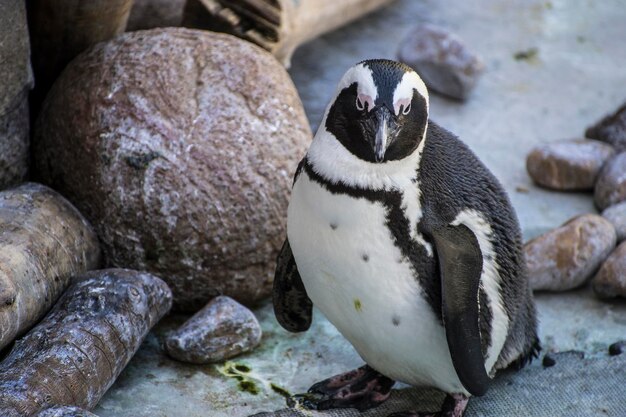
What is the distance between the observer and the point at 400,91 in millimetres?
2334

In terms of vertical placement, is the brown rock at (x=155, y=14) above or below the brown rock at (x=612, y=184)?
above

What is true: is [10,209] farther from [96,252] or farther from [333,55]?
[333,55]

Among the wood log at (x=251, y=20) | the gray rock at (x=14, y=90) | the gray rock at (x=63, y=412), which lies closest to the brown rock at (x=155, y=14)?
the wood log at (x=251, y=20)

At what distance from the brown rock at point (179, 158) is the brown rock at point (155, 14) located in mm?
988

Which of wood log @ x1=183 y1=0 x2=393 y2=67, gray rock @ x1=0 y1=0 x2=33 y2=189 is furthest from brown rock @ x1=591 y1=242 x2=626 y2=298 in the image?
gray rock @ x1=0 y1=0 x2=33 y2=189

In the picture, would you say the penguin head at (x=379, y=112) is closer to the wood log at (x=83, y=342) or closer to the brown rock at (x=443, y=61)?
the wood log at (x=83, y=342)

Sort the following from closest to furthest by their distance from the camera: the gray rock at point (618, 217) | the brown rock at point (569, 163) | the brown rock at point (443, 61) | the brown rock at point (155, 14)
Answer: the gray rock at point (618, 217) → the brown rock at point (569, 163) → the brown rock at point (155, 14) → the brown rock at point (443, 61)

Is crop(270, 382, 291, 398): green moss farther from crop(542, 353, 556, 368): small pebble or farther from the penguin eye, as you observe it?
the penguin eye

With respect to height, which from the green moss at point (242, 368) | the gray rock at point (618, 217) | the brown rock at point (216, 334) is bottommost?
the gray rock at point (618, 217)

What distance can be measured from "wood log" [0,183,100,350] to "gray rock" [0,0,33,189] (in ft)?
0.36

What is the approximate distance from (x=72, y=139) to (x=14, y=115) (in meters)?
0.20

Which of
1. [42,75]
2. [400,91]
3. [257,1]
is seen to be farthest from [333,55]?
[400,91]

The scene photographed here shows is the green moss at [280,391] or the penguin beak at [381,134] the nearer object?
the penguin beak at [381,134]

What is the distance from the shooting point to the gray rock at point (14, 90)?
3.03 meters
